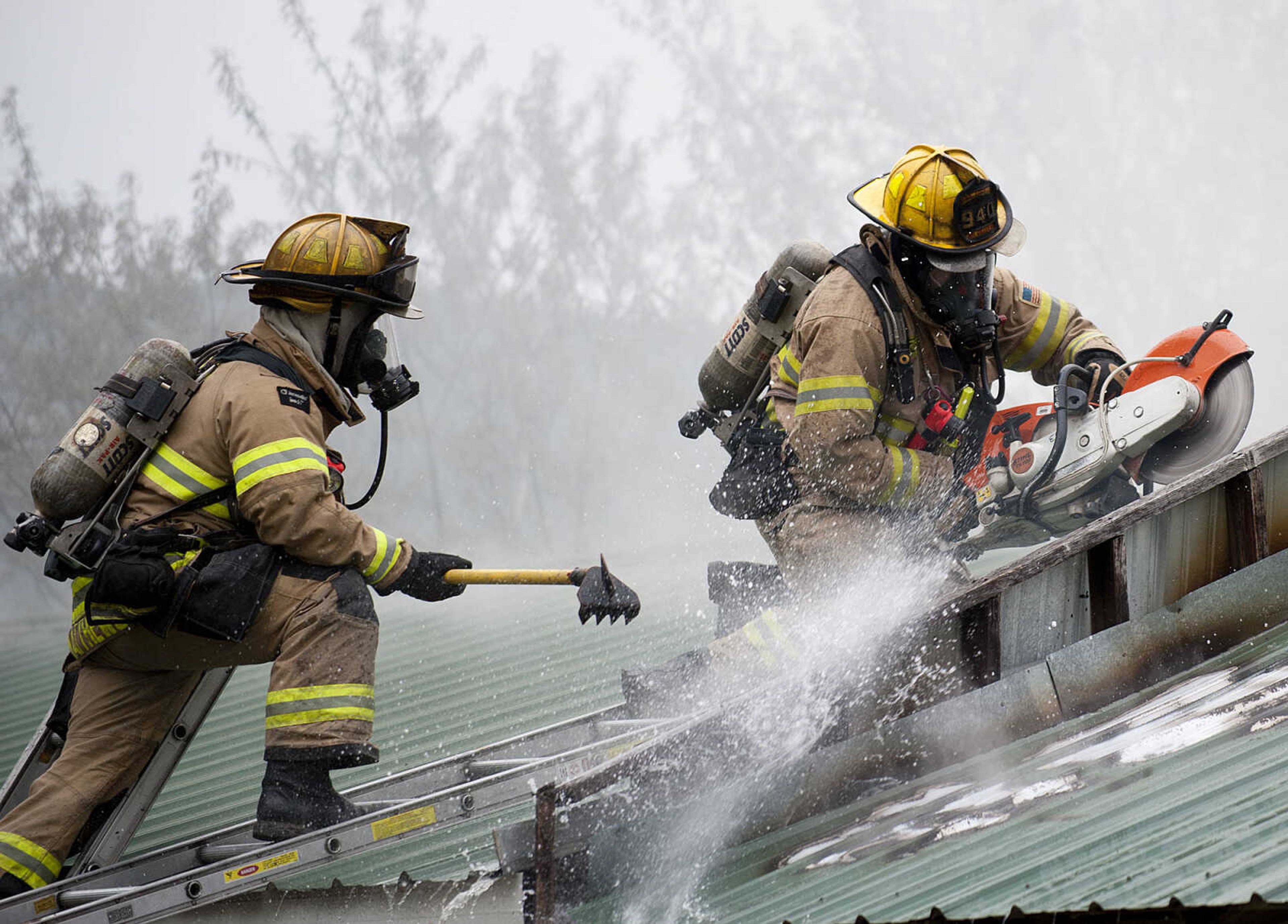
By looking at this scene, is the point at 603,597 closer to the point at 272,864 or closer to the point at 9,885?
the point at 272,864

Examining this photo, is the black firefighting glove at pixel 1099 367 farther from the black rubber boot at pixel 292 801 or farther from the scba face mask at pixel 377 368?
the black rubber boot at pixel 292 801

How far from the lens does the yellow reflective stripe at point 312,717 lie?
3287 millimetres

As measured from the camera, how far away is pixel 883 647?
328 centimetres

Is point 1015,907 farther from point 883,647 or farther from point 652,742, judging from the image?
point 883,647

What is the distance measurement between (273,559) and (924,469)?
77.0 inches

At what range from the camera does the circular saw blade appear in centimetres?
425

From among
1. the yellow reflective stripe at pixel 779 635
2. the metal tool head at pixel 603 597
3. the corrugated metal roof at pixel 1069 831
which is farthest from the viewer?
the yellow reflective stripe at pixel 779 635

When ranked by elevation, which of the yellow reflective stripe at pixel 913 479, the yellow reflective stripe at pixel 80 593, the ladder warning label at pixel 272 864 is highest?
the yellow reflective stripe at pixel 80 593

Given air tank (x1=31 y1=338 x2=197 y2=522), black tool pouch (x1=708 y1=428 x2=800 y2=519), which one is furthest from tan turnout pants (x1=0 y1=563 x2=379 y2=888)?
black tool pouch (x1=708 y1=428 x2=800 y2=519)

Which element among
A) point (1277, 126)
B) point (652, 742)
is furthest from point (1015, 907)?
point (1277, 126)

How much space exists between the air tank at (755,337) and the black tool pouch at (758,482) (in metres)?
0.17

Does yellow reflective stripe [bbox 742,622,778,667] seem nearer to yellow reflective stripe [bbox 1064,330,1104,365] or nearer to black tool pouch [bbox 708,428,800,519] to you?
black tool pouch [bbox 708,428,800,519]

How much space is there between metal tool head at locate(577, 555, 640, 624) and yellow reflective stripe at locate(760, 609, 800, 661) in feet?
1.59

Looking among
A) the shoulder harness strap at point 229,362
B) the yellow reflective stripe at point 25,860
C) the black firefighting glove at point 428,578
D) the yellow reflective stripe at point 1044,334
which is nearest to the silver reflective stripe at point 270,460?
the shoulder harness strap at point 229,362
